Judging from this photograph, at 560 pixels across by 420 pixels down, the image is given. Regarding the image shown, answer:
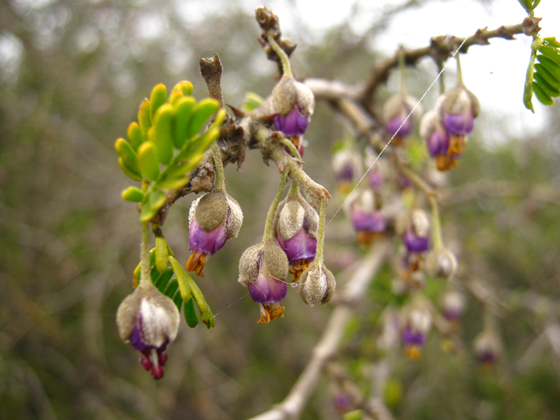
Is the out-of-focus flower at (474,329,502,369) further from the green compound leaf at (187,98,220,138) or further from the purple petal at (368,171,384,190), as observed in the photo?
the green compound leaf at (187,98,220,138)

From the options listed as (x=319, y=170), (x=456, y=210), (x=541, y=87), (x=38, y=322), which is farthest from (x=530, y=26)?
(x=319, y=170)

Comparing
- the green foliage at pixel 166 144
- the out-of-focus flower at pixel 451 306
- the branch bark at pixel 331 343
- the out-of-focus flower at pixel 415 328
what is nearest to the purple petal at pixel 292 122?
the green foliage at pixel 166 144

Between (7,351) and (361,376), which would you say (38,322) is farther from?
(361,376)

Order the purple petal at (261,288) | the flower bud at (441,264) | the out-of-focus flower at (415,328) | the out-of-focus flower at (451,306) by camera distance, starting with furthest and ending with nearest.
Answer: the out-of-focus flower at (451,306) → the out-of-focus flower at (415,328) → the flower bud at (441,264) → the purple petal at (261,288)

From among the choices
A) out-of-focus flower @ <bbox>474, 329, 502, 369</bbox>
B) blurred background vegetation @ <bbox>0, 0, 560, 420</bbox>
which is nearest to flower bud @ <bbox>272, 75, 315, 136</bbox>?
blurred background vegetation @ <bbox>0, 0, 560, 420</bbox>

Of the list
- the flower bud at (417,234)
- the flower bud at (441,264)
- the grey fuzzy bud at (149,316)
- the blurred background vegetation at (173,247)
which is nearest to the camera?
the grey fuzzy bud at (149,316)

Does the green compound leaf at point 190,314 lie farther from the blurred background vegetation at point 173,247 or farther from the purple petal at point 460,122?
the blurred background vegetation at point 173,247

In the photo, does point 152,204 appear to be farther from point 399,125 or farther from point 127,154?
point 399,125
